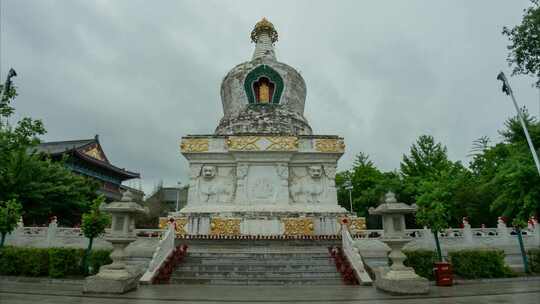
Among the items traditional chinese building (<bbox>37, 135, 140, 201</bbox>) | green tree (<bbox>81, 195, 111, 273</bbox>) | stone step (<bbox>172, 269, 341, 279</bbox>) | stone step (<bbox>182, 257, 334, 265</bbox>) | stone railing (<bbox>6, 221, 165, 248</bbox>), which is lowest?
stone step (<bbox>172, 269, 341, 279</bbox>)

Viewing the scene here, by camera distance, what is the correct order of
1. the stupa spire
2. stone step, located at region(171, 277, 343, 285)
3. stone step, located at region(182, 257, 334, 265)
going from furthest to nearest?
the stupa spire < stone step, located at region(182, 257, 334, 265) < stone step, located at region(171, 277, 343, 285)

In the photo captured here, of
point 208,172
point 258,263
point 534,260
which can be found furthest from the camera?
point 208,172

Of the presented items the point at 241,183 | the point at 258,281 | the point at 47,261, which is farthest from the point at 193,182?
the point at 258,281

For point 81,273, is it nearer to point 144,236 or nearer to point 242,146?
point 144,236

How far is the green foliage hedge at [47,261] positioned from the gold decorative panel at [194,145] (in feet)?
23.6

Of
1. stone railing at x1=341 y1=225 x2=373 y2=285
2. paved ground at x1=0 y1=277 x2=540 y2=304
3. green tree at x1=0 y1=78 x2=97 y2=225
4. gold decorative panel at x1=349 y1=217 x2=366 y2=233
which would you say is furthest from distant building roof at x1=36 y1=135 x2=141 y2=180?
stone railing at x1=341 y1=225 x2=373 y2=285

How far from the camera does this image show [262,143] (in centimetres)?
1805

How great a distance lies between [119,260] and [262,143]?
1044 centimetres

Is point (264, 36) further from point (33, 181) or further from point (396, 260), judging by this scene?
point (396, 260)

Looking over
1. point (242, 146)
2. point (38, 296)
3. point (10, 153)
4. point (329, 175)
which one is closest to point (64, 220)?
point (10, 153)

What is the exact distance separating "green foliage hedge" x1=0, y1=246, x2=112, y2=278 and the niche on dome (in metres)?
14.3

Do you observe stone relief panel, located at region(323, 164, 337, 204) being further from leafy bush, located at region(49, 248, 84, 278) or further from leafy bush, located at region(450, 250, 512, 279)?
leafy bush, located at region(49, 248, 84, 278)

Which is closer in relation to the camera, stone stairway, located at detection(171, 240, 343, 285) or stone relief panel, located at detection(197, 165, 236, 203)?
stone stairway, located at detection(171, 240, 343, 285)

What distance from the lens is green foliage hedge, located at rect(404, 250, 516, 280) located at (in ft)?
39.1
